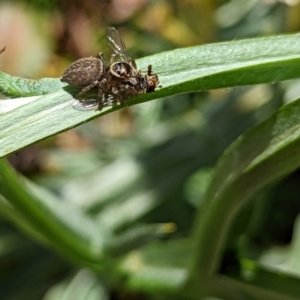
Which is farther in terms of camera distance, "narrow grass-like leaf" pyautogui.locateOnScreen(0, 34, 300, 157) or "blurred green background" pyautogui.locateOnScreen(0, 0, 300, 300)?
"blurred green background" pyautogui.locateOnScreen(0, 0, 300, 300)

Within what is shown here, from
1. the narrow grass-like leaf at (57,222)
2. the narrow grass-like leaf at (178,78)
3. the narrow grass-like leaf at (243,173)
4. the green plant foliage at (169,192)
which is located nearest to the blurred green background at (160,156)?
the green plant foliage at (169,192)

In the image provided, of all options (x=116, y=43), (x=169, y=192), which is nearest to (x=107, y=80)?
(x=116, y=43)

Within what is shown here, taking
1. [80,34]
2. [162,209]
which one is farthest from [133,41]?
[162,209]

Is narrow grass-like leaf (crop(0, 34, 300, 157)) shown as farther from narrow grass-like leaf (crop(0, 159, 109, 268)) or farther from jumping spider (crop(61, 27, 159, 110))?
narrow grass-like leaf (crop(0, 159, 109, 268))

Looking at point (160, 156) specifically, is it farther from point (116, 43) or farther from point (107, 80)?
point (107, 80)

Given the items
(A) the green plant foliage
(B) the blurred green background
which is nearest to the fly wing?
(A) the green plant foliage

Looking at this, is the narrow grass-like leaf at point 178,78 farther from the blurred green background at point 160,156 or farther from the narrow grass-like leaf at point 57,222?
the blurred green background at point 160,156
